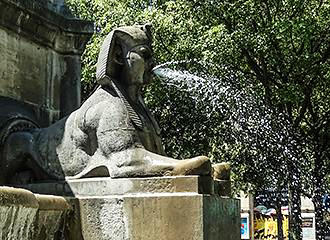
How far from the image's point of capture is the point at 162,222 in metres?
6.03

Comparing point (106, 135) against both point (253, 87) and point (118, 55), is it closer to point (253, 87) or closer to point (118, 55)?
point (118, 55)

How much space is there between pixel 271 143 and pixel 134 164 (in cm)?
1347

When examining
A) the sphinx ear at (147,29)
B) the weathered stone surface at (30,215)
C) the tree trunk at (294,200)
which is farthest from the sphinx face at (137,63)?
the tree trunk at (294,200)

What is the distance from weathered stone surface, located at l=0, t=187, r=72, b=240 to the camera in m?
5.16

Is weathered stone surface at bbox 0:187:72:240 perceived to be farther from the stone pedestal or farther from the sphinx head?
the sphinx head

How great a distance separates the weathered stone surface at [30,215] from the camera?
5.16 meters

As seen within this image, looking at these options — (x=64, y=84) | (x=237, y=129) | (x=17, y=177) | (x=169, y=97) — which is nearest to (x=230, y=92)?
(x=237, y=129)

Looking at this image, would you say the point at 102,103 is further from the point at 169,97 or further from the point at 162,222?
the point at 169,97

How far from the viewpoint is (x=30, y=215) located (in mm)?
5598

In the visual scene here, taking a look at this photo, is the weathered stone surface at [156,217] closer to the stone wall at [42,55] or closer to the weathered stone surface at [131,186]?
the weathered stone surface at [131,186]

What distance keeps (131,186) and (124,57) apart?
157 centimetres

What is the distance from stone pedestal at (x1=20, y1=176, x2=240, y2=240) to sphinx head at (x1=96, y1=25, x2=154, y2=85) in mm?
1216

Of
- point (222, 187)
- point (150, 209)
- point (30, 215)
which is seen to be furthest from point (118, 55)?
point (30, 215)

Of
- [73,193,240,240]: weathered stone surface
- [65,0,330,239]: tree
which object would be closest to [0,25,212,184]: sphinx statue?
[73,193,240,240]: weathered stone surface
